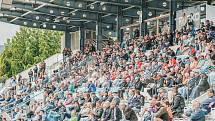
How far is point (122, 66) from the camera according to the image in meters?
32.6

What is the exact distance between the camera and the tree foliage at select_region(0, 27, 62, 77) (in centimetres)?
8019

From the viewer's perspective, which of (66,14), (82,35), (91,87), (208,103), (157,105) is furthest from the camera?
(82,35)

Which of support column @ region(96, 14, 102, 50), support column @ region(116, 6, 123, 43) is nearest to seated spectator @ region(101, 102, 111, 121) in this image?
support column @ region(116, 6, 123, 43)

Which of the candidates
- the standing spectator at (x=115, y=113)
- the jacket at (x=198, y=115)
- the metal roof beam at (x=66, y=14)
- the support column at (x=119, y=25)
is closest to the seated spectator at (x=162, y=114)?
the jacket at (x=198, y=115)

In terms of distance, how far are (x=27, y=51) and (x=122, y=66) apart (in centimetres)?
4910

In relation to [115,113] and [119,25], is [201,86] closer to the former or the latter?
[115,113]

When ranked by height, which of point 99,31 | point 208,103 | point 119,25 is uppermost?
point 119,25

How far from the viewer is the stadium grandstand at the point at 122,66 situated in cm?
2042

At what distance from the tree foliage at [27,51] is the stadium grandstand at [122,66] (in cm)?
2226

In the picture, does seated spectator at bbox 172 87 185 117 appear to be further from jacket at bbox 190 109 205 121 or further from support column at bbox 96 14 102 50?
support column at bbox 96 14 102 50

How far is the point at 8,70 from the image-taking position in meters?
81.4

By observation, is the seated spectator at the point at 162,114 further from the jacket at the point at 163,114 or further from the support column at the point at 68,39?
the support column at the point at 68,39

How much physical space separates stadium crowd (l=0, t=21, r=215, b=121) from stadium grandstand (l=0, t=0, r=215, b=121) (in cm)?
3

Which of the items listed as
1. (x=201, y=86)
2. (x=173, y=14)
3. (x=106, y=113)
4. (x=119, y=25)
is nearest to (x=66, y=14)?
(x=119, y=25)
